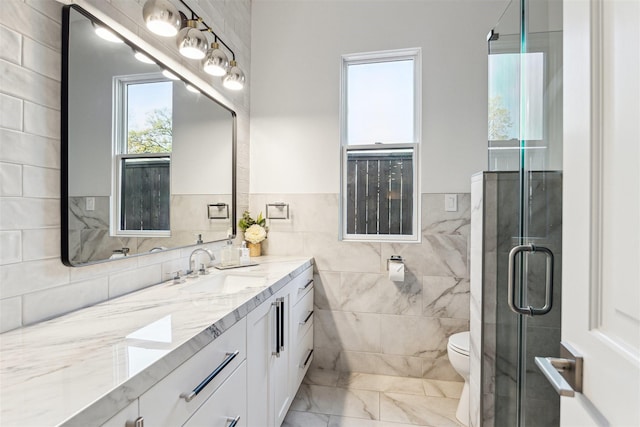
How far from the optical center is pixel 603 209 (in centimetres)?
49

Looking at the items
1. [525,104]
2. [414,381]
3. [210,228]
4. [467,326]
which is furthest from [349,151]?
[414,381]

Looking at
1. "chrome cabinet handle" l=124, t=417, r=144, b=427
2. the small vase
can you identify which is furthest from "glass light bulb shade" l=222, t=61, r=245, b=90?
"chrome cabinet handle" l=124, t=417, r=144, b=427

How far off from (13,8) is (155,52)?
0.62 meters

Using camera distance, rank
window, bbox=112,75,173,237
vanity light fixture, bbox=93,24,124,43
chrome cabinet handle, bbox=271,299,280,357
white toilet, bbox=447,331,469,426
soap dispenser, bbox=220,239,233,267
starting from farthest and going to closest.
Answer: soap dispenser, bbox=220,239,233,267 < white toilet, bbox=447,331,469,426 < chrome cabinet handle, bbox=271,299,280,357 < window, bbox=112,75,173,237 < vanity light fixture, bbox=93,24,124,43

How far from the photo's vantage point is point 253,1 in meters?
2.54

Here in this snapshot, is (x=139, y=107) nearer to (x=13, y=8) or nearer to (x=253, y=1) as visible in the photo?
(x=13, y=8)

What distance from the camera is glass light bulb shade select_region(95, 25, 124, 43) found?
1.20 metres

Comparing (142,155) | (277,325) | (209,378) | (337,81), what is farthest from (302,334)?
(337,81)

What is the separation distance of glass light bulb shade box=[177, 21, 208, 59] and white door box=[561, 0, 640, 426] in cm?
154

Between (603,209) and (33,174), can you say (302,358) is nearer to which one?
(33,174)

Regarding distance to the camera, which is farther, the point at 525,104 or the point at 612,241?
the point at 525,104

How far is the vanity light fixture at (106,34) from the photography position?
3.91ft

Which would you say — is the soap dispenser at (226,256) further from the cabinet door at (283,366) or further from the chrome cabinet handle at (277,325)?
the chrome cabinet handle at (277,325)

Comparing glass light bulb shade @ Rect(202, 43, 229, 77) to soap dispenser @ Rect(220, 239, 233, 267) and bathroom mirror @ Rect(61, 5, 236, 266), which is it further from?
soap dispenser @ Rect(220, 239, 233, 267)
